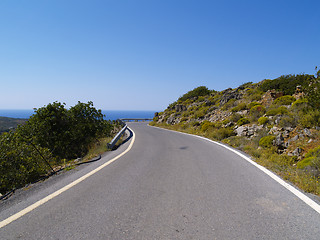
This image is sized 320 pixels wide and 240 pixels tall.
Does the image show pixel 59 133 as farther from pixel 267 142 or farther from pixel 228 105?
pixel 228 105

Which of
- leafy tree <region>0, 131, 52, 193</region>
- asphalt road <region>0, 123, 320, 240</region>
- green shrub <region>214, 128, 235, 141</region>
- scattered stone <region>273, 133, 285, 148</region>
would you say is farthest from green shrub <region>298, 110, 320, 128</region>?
leafy tree <region>0, 131, 52, 193</region>

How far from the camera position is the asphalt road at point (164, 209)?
2.63m

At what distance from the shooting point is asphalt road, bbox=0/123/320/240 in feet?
8.64

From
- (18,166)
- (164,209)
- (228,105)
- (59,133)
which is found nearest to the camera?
(164,209)

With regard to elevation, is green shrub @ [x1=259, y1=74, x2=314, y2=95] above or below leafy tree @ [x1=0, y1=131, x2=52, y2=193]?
above

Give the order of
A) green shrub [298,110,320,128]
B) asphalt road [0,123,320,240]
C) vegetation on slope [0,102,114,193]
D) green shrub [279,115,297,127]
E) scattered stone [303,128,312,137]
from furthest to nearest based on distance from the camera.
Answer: green shrub [279,115,297,127]
green shrub [298,110,320,128]
vegetation on slope [0,102,114,193]
scattered stone [303,128,312,137]
asphalt road [0,123,320,240]

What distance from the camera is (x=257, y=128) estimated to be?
12.2 metres

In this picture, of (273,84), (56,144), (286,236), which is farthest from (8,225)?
(273,84)

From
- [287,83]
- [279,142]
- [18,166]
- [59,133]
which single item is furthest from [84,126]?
[287,83]

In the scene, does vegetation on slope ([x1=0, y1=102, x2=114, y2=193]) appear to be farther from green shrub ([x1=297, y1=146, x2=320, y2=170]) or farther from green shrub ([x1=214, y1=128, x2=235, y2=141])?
green shrub ([x1=297, y1=146, x2=320, y2=170])

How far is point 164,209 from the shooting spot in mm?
3291

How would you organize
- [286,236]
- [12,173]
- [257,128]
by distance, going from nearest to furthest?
[286,236]
[12,173]
[257,128]

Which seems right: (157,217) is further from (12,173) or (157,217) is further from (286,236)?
(12,173)

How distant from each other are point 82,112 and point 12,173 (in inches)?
321
